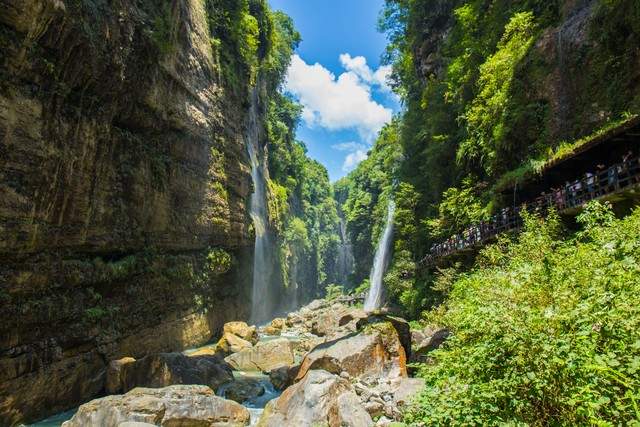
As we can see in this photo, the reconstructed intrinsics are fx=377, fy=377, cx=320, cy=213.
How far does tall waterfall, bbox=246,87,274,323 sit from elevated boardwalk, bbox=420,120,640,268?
61.6 ft

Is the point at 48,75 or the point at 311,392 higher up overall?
the point at 48,75

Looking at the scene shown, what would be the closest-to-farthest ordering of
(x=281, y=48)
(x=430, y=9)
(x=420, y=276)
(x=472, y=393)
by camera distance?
1. (x=472, y=393)
2. (x=420, y=276)
3. (x=430, y=9)
4. (x=281, y=48)

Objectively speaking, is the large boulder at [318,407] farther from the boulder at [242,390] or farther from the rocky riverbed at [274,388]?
the boulder at [242,390]

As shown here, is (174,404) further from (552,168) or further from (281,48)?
(281,48)

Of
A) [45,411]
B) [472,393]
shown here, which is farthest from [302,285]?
[472,393]

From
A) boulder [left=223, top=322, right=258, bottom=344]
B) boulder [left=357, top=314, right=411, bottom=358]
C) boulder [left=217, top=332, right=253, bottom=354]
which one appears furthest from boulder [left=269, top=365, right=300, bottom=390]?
boulder [left=223, top=322, right=258, bottom=344]

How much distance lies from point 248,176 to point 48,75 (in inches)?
672

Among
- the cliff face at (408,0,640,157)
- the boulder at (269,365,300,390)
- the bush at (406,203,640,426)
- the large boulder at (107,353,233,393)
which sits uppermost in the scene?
the cliff face at (408,0,640,157)

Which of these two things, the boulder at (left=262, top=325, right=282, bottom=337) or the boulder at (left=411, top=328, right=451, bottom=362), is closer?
the boulder at (left=411, top=328, right=451, bottom=362)

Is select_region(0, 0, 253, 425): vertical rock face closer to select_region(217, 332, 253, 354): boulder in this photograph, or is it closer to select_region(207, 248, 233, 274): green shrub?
select_region(207, 248, 233, 274): green shrub

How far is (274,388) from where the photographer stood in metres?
13.9

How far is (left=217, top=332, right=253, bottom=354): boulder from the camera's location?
1922cm

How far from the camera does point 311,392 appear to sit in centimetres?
774

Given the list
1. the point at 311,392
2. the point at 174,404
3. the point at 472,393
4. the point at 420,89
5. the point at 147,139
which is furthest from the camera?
the point at 420,89
